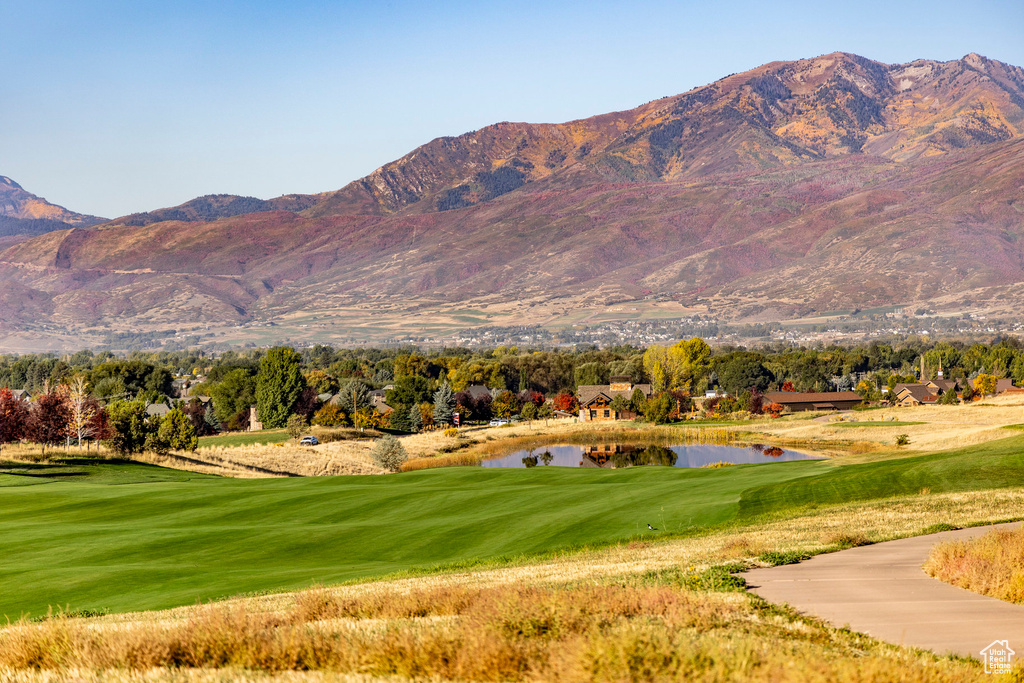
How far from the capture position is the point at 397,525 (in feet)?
111

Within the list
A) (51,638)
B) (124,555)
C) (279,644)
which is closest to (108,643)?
(51,638)

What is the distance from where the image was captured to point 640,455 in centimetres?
8981

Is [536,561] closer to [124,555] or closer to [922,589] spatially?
[922,589]

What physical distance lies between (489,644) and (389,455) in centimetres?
7318

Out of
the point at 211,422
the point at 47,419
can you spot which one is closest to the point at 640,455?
the point at 47,419

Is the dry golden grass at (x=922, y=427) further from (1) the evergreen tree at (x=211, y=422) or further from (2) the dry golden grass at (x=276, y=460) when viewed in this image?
(1) the evergreen tree at (x=211, y=422)

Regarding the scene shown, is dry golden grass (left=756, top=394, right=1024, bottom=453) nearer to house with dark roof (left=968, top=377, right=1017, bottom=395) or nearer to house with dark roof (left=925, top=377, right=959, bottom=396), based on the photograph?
house with dark roof (left=968, top=377, right=1017, bottom=395)

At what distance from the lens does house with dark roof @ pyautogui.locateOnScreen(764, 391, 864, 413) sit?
14225cm

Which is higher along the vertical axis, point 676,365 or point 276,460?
point 676,365

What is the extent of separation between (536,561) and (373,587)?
18.8 ft
